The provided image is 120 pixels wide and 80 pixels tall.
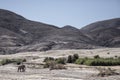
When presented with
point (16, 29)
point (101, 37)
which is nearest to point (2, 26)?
point (16, 29)

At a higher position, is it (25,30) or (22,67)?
(25,30)

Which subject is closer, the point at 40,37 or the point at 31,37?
the point at 31,37

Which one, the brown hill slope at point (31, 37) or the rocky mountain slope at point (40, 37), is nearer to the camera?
the brown hill slope at point (31, 37)

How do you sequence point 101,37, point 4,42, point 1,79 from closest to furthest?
point 1,79 → point 4,42 → point 101,37

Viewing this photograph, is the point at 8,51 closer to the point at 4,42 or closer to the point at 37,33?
the point at 4,42

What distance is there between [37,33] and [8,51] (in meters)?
47.3

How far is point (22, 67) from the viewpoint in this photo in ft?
120

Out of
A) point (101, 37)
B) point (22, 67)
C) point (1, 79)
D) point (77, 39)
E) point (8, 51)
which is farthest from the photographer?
point (101, 37)

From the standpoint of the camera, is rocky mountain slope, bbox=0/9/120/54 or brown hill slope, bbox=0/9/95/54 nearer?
brown hill slope, bbox=0/9/95/54

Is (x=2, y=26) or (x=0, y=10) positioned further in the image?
(x=0, y=10)

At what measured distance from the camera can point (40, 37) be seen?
492 ft

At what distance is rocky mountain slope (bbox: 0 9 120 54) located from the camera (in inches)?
4675

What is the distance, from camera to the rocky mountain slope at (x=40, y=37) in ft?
390

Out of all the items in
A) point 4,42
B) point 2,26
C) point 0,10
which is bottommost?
point 4,42
